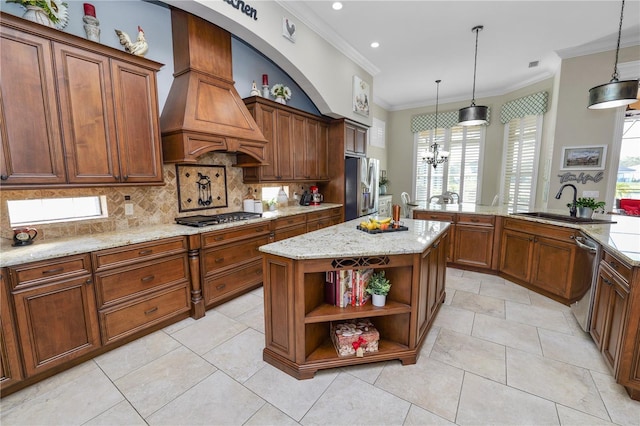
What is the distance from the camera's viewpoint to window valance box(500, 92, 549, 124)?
5.07 m

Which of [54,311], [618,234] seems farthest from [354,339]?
[618,234]

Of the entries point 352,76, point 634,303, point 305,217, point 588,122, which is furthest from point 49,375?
point 588,122

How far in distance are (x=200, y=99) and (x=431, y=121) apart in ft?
19.3

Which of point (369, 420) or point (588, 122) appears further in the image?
point (588, 122)

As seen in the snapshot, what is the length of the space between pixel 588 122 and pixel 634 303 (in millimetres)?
3872

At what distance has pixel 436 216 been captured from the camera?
4.00 m

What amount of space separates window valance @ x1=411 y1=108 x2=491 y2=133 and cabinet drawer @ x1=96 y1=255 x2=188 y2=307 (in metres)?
6.47

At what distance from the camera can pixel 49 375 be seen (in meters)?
1.90

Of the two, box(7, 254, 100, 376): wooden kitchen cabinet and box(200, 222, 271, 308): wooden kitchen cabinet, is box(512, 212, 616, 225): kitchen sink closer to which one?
box(200, 222, 271, 308): wooden kitchen cabinet

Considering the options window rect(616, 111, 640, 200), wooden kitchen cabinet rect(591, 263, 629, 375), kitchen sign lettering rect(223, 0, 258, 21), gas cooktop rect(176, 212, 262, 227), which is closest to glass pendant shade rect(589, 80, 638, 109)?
wooden kitchen cabinet rect(591, 263, 629, 375)

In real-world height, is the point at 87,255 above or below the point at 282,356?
above

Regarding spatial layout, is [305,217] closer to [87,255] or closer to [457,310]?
[457,310]

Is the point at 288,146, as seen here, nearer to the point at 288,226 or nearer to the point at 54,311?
the point at 288,226

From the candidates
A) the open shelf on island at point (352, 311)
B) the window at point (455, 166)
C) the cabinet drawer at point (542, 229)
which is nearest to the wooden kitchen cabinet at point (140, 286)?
the open shelf on island at point (352, 311)
